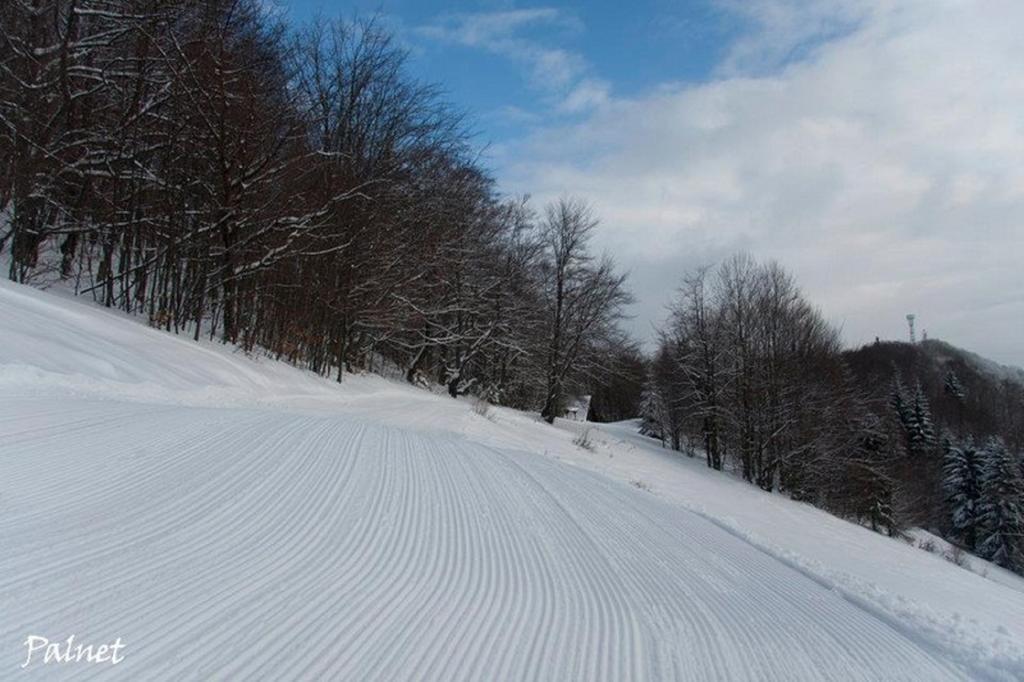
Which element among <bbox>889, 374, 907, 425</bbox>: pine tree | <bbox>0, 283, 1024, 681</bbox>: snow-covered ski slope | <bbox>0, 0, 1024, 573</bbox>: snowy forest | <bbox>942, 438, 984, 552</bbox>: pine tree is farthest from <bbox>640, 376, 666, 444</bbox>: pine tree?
<bbox>0, 283, 1024, 681</bbox>: snow-covered ski slope

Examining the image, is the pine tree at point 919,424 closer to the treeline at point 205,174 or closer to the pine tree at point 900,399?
the pine tree at point 900,399

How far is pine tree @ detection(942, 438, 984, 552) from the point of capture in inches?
1815

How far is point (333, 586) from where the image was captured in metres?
3.40

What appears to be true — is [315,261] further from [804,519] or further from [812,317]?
[812,317]

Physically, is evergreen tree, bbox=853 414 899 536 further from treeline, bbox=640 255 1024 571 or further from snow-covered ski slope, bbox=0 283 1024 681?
snow-covered ski slope, bbox=0 283 1024 681

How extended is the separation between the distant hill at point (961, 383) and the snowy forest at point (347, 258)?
3744 centimetres

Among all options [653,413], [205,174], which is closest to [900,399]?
[653,413]

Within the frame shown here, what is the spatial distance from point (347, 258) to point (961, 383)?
112388 mm

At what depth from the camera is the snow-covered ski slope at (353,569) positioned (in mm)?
2748

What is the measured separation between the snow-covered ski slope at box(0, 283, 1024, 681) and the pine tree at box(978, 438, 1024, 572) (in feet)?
145

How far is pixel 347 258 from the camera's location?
20.7 metres

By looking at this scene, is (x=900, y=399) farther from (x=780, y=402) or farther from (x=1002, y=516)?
(x=780, y=402)

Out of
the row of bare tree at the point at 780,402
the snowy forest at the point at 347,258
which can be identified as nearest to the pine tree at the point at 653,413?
the snowy forest at the point at 347,258

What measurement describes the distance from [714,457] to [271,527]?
108ft
